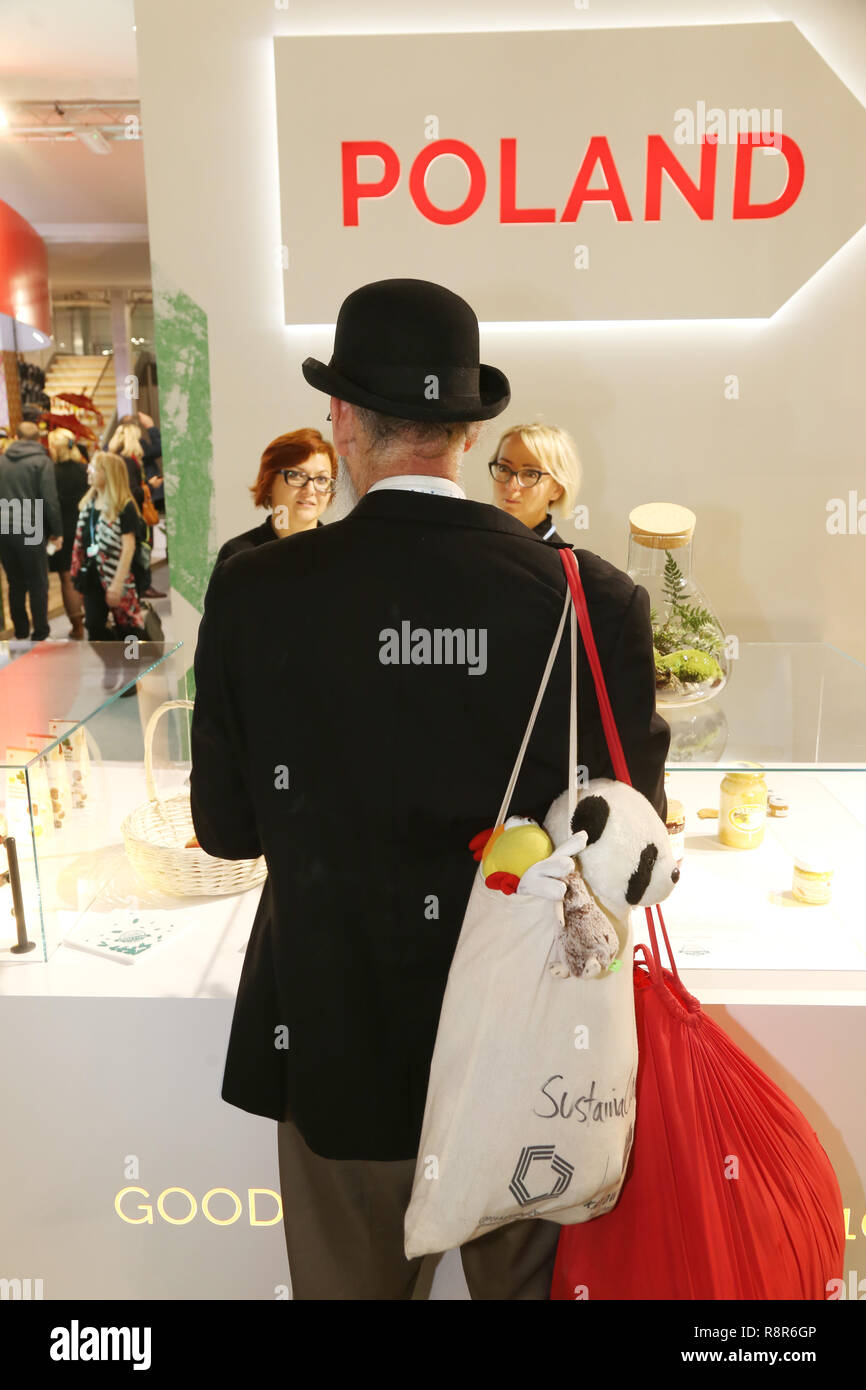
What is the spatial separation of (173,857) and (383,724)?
82 cm

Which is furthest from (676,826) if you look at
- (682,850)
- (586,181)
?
(586,181)

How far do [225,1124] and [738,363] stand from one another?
11.2ft

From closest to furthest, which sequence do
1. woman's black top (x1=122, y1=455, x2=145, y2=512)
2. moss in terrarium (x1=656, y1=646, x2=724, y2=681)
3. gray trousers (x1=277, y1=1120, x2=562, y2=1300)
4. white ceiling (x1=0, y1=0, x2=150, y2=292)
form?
1. gray trousers (x1=277, y1=1120, x2=562, y2=1300)
2. moss in terrarium (x1=656, y1=646, x2=724, y2=681)
3. white ceiling (x1=0, y1=0, x2=150, y2=292)
4. woman's black top (x1=122, y1=455, x2=145, y2=512)

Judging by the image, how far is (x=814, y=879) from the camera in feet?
6.13

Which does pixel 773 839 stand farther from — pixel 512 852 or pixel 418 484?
pixel 418 484

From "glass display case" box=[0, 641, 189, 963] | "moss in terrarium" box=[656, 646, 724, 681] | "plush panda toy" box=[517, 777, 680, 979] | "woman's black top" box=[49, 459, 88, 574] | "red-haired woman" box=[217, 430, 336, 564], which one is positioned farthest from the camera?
"woman's black top" box=[49, 459, 88, 574]

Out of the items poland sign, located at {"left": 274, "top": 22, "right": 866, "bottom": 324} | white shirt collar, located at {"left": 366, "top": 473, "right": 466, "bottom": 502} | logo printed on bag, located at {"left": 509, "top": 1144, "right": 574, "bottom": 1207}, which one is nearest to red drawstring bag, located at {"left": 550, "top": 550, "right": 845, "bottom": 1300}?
logo printed on bag, located at {"left": 509, "top": 1144, "right": 574, "bottom": 1207}

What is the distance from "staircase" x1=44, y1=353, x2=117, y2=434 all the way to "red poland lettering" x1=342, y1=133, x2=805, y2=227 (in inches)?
261

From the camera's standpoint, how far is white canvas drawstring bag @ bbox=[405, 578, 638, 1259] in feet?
3.80

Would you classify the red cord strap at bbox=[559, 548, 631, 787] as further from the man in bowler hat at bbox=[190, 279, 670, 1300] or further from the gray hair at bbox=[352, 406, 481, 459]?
the gray hair at bbox=[352, 406, 481, 459]

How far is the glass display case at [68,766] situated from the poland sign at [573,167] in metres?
2.14

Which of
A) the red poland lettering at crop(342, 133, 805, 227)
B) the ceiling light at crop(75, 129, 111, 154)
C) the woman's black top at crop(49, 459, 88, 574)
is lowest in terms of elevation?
the woman's black top at crop(49, 459, 88, 574)

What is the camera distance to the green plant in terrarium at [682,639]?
1985 millimetres
